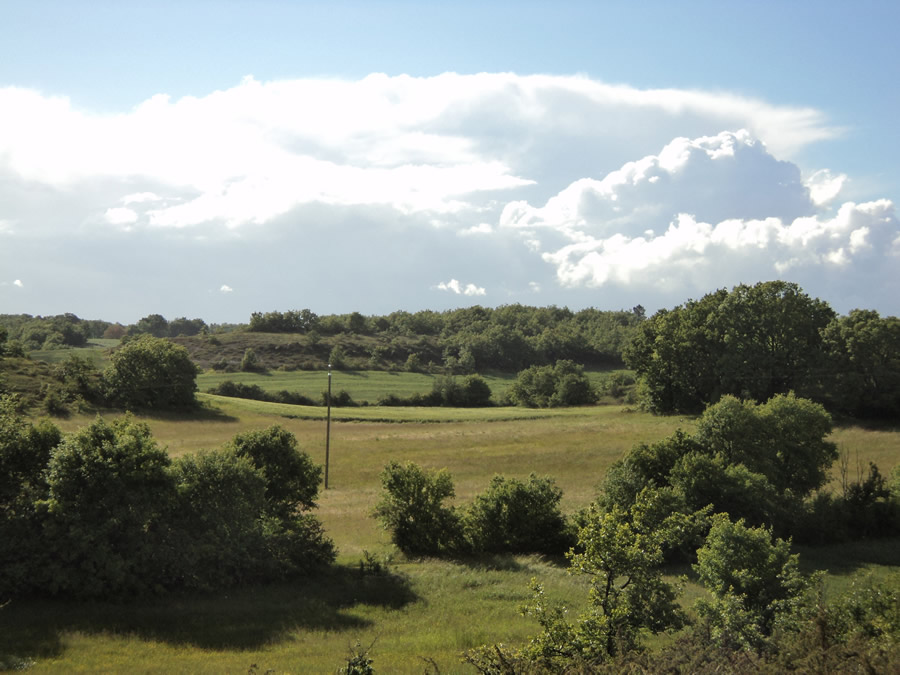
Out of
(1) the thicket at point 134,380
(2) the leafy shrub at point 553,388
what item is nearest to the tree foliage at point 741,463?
(2) the leafy shrub at point 553,388

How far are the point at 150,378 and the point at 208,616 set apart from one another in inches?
2902

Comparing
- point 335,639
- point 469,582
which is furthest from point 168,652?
point 469,582

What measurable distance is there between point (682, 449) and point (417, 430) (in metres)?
43.9

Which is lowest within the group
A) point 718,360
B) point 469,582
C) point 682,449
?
point 469,582

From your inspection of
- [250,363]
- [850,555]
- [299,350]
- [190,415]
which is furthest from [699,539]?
[299,350]

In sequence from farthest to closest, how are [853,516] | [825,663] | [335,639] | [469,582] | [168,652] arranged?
[853,516]
[469,582]
[335,639]
[168,652]
[825,663]

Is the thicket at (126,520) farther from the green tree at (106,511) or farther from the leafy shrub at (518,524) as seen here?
the leafy shrub at (518,524)

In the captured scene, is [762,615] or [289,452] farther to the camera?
[289,452]

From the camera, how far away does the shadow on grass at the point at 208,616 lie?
18281 millimetres

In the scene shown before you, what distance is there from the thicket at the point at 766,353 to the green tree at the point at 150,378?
200ft

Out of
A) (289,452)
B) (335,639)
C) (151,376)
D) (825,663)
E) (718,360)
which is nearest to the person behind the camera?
(825,663)

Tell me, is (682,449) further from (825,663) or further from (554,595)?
(825,663)

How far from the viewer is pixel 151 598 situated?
71.4 feet

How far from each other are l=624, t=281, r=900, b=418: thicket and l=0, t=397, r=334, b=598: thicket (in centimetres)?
5994
